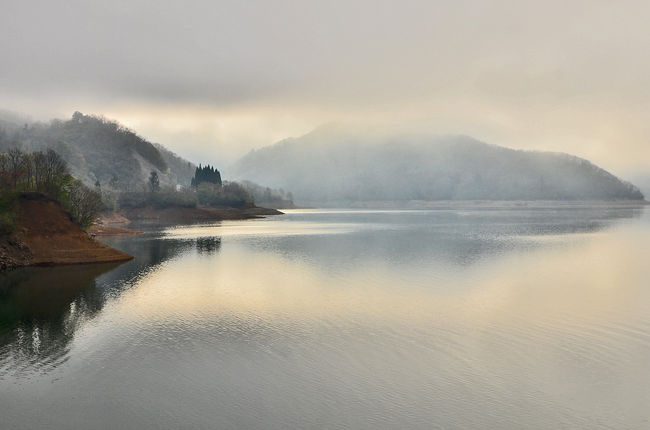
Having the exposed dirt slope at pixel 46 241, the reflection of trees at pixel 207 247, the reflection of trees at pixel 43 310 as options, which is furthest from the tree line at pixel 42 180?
the reflection of trees at pixel 207 247

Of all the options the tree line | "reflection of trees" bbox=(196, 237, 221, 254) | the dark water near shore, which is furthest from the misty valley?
"reflection of trees" bbox=(196, 237, 221, 254)

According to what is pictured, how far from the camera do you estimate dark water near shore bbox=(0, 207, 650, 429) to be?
19.4 m

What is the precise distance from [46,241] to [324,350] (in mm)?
52584

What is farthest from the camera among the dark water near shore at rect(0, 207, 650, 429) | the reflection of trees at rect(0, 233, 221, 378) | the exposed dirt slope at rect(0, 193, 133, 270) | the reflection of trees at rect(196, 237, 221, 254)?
the reflection of trees at rect(196, 237, 221, 254)

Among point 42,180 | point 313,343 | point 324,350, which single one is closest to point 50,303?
point 313,343

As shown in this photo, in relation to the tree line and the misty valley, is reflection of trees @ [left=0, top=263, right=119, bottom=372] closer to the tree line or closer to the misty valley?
the misty valley

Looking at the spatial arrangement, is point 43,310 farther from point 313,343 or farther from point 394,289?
point 394,289

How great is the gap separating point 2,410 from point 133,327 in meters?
12.7

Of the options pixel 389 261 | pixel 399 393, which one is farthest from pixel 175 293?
pixel 389 261

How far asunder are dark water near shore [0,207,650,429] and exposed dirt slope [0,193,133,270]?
5.16m

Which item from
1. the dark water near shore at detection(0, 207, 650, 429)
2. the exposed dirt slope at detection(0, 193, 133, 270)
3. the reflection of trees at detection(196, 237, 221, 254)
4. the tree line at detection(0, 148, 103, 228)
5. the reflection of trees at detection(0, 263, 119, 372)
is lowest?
the dark water near shore at detection(0, 207, 650, 429)

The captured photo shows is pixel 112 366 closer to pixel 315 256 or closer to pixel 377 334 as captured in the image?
pixel 377 334

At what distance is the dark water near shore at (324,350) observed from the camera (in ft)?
63.6

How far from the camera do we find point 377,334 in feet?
101
